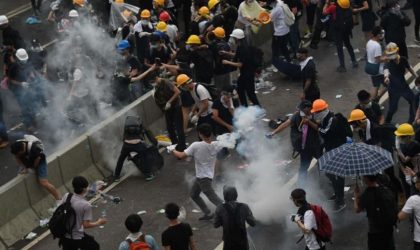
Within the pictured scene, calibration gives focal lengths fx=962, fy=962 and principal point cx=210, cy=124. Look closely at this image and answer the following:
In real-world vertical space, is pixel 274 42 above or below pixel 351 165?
below

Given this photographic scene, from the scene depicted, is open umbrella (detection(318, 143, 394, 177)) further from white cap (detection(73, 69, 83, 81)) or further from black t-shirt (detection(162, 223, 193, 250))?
white cap (detection(73, 69, 83, 81))

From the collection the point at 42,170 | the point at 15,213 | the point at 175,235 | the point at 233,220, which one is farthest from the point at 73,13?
the point at 175,235

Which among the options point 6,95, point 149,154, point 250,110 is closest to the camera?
point 149,154

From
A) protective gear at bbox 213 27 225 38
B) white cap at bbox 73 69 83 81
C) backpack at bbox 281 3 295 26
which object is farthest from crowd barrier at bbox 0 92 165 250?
backpack at bbox 281 3 295 26

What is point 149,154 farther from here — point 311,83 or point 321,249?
point 321,249

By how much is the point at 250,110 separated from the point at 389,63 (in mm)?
2521

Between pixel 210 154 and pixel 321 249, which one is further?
pixel 210 154

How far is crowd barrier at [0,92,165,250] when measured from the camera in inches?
556

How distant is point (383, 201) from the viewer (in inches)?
442

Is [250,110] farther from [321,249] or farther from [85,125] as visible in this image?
[321,249]

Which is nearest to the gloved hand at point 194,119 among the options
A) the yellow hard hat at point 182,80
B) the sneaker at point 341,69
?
the yellow hard hat at point 182,80

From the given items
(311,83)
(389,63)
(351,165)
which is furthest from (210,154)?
(389,63)

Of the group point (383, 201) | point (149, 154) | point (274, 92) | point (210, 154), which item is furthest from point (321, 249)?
point (274, 92)

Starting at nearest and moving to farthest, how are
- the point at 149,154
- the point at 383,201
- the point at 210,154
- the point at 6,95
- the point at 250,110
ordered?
the point at 383,201 < the point at 210,154 < the point at 149,154 < the point at 250,110 < the point at 6,95
